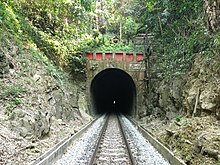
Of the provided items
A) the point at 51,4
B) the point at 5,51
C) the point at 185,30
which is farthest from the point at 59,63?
the point at 185,30

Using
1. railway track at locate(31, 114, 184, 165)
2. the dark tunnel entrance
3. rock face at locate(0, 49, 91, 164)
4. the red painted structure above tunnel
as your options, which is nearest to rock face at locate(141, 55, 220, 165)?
railway track at locate(31, 114, 184, 165)

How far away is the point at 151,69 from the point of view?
14.9 meters

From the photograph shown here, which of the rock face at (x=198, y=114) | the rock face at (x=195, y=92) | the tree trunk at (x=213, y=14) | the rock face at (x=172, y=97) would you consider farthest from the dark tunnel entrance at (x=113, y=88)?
the tree trunk at (x=213, y=14)

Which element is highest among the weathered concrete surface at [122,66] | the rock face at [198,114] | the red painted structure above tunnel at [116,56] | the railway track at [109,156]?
the red painted structure above tunnel at [116,56]

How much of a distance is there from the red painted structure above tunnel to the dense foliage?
1.37ft

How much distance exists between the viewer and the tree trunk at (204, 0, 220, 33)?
727cm

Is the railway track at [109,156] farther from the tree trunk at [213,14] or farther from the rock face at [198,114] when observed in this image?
the tree trunk at [213,14]

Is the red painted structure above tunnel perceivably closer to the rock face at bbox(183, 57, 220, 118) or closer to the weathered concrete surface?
the weathered concrete surface

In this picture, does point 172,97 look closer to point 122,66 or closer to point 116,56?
point 122,66

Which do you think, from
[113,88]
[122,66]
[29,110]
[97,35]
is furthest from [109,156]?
[113,88]

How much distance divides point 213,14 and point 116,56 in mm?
10950

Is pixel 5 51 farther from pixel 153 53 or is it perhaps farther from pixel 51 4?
pixel 153 53

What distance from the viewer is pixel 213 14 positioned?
732cm

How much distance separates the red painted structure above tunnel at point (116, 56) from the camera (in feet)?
58.4
